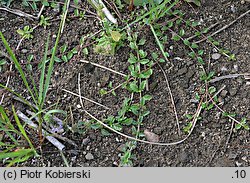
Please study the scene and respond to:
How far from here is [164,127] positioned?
166cm

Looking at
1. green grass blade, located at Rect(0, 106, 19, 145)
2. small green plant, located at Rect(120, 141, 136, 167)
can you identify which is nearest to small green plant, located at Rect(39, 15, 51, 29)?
green grass blade, located at Rect(0, 106, 19, 145)

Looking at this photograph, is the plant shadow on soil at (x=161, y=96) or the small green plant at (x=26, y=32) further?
the small green plant at (x=26, y=32)

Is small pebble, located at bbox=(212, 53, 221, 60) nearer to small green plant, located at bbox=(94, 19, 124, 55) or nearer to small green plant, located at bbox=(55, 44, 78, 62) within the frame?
small green plant, located at bbox=(94, 19, 124, 55)

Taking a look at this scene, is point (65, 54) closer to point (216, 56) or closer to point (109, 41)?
point (109, 41)

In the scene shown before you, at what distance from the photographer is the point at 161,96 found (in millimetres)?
1712

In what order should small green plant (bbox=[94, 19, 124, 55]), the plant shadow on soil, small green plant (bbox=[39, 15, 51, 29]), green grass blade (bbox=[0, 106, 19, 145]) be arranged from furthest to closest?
small green plant (bbox=[39, 15, 51, 29])
small green plant (bbox=[94, 19, 124, 55])
the plant shadow on soil
green grass blade (bbox=[0, 106, 19, 145])

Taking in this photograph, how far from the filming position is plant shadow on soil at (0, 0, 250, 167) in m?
1.61

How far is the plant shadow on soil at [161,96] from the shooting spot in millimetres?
1606

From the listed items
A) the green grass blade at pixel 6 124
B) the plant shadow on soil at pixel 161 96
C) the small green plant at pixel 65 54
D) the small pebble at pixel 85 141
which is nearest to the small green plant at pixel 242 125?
the plant shadow on soil at pixel 161 96

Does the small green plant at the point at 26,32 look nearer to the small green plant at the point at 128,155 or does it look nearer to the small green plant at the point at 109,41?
the small green plant at the point at 109,41

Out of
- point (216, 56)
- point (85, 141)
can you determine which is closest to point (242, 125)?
point (216, 56)

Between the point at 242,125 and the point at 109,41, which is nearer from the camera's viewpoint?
the point at 242,125

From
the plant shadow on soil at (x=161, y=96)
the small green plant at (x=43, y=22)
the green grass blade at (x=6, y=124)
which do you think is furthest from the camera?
the small green plant at (x=43, y=22)
